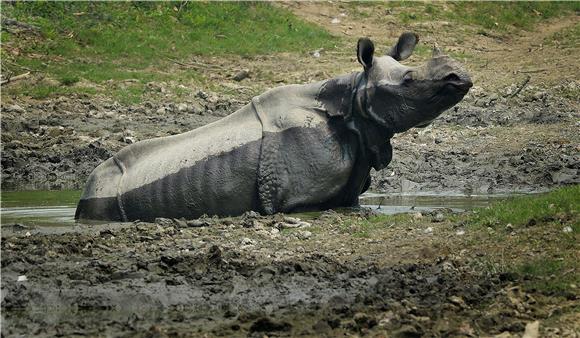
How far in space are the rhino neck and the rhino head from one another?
0.02 meters

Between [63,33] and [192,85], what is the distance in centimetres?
342

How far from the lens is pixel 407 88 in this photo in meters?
12.4

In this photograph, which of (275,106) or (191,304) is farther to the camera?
(275,106)

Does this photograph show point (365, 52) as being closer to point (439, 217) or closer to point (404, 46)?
point (404, 46)

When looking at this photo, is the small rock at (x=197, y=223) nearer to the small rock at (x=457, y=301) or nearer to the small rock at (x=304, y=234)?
the small rock at (x=304, y=234)

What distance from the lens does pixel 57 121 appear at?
65.3 feet

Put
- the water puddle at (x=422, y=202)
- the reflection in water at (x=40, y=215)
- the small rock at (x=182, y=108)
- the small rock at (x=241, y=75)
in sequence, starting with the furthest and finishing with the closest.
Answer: the small rock at (x=241, y=75)
the small rock at (x=182, y=108)
the water puddle at (x=422, y=202)
the reflection in water at (x=40, y=215)

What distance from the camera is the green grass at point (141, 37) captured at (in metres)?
22.8

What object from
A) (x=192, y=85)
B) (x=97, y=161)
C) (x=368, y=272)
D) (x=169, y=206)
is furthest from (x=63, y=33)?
(x=368, y=272)

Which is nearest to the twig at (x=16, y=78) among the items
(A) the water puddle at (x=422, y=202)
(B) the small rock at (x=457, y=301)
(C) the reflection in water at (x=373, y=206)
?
(C) the reflection in water at (x=373, y=206)

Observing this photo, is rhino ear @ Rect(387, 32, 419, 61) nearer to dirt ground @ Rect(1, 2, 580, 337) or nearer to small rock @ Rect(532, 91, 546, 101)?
dirt ground @ Rect(1, 2, 580, 337)

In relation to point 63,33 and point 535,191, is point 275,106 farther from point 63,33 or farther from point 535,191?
point 63,33

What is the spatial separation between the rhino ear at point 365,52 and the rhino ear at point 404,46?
1.95 ft

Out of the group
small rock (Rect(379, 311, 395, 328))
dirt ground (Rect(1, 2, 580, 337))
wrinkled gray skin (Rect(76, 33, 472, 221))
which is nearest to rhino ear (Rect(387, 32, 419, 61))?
wrinkled gray skin (Rect(76, 33, 472, 221))
